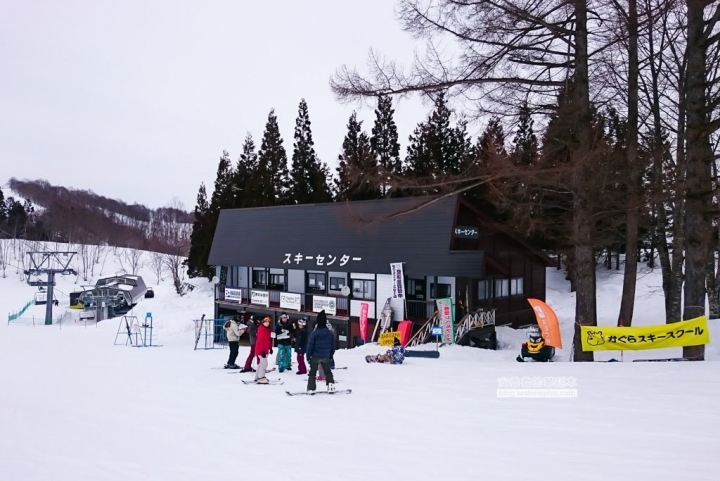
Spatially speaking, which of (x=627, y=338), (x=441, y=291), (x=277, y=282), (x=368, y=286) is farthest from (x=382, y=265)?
(x=627, y=338)

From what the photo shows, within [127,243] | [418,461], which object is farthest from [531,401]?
[127,243]

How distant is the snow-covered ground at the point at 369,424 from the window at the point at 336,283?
426 inches

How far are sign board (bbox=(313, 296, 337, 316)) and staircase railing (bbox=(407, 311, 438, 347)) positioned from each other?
4.41 meters

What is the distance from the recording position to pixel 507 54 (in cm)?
1001

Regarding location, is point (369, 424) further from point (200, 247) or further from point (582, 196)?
point (200, 247)

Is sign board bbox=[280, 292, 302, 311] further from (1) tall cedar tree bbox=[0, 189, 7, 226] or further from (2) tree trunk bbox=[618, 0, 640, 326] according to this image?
(1) tall cedar tree bbox=[0, 189, 7, 226]

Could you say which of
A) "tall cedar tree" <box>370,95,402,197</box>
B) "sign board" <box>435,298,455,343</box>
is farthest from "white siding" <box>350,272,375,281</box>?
"tall cedar tree" <box>370,95,402,197</box>

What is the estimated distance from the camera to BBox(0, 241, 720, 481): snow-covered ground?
514cm

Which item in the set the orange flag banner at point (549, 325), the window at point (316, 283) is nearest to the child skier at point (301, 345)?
the orange flag banner at point (549, 325)

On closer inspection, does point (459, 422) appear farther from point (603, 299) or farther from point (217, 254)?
point (603, 299)

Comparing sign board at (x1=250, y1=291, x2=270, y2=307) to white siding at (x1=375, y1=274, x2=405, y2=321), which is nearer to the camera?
white siding at (x1=375, y1=274, x2=405, y2=321)

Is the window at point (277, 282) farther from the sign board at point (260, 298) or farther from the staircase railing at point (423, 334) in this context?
the staircase railing at point (423, 334)

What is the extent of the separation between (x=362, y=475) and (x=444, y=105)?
797 centimetres

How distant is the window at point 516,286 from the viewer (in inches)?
887
